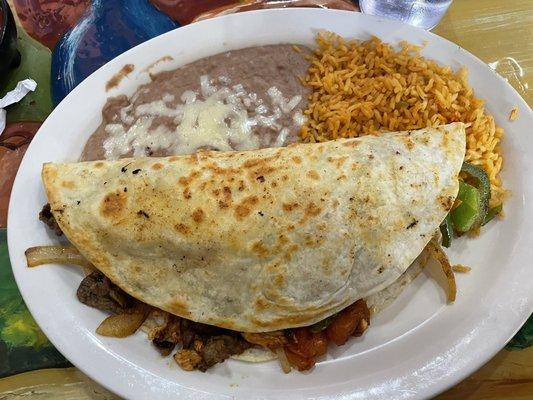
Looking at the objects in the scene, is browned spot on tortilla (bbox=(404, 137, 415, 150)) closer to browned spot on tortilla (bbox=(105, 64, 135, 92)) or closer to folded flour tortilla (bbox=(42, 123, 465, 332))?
folded flour tortilla (bbox=(42, 123, 465, 332))

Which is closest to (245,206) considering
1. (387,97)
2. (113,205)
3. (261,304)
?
(261,304)

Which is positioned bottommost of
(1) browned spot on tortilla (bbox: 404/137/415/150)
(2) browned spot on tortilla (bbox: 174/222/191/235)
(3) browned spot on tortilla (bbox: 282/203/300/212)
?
(2) browned spot on tortilla (bbox: 174/222/191/235)

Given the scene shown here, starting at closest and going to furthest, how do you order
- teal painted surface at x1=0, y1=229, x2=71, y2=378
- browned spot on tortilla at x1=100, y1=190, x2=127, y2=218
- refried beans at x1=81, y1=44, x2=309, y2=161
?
browned spot on tortilla at x1=100, y1=190, x2=127, y2=218 < teal painted surface at x1=0, y1=229, x2=71, y2=378 < refried beans at x1=81, y1=44, x2=309, y2=161

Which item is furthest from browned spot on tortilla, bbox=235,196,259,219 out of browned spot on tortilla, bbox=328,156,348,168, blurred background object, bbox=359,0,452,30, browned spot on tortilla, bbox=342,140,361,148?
blurred background object, bbox=359,0,452,30

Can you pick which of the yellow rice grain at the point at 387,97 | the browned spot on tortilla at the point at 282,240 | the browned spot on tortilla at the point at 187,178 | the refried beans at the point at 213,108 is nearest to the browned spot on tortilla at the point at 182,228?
the browned spot on tortilla at the point at 187,178

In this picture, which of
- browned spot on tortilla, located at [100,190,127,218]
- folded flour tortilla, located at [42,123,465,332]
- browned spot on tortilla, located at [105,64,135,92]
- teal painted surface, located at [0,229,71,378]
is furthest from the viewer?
browned spot on tortilla, located at [105,64,135,92]

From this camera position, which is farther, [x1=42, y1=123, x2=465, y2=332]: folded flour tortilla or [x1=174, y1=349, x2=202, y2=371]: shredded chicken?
[x1=174, y1=349, x2=202, y2=371]: shredded chicken

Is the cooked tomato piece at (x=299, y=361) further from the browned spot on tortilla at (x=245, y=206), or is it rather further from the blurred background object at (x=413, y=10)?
the blurred background object at (x=413, y=10)

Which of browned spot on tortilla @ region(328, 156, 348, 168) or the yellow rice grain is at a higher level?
browned spot on tortilla @ region(328, 156, 348, 168)
